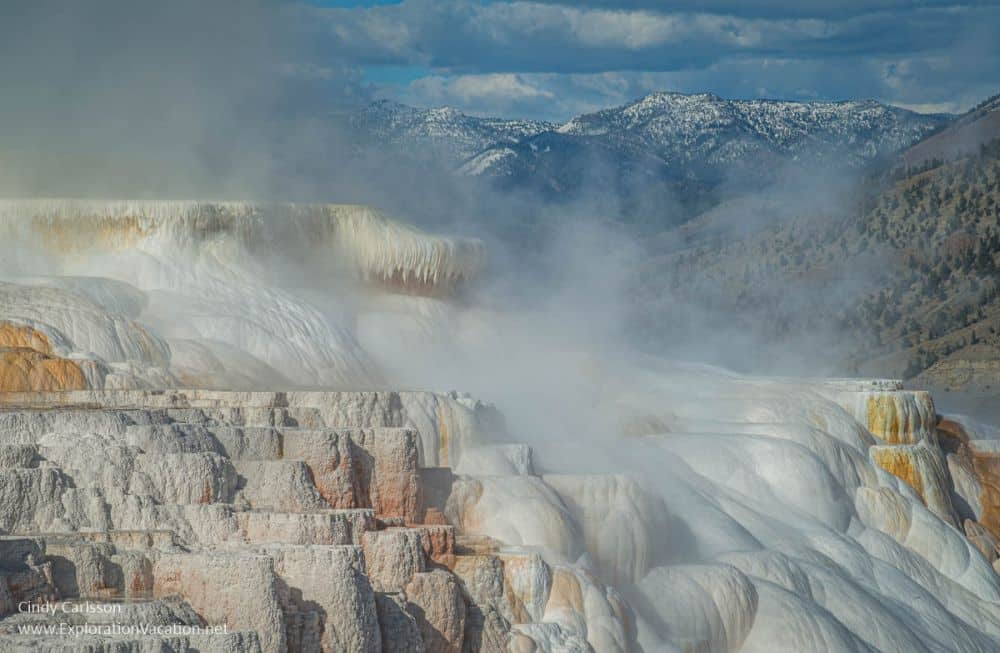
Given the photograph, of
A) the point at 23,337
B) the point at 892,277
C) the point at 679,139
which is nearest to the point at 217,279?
the point at 23,337

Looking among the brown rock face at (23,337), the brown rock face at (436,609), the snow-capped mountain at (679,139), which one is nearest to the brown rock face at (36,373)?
the brown rock face at (23,337)

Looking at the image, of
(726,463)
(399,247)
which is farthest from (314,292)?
(726,463)

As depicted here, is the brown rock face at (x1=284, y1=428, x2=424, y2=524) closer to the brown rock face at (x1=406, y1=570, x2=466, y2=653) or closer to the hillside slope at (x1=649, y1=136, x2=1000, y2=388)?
the brown rock face at (x1=406, y1=570, x2=466, y2=653)

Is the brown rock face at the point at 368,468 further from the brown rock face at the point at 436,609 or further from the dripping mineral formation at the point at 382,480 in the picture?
the brown rock face at the point at 436,609

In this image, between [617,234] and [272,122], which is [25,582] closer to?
[272,122]

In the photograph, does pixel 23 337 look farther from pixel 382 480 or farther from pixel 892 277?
pixel 892 277

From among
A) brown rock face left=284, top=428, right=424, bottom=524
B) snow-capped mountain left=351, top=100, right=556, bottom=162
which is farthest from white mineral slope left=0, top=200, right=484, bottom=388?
snow-capped mountain left=351, top=100, right=556, bottom=162
